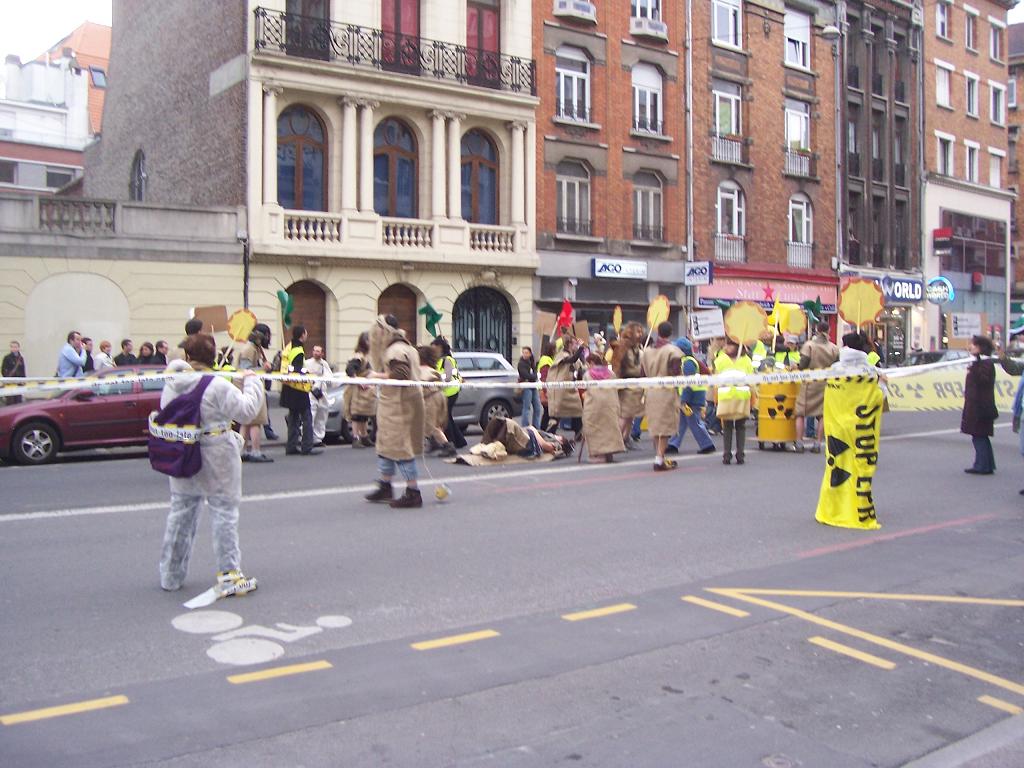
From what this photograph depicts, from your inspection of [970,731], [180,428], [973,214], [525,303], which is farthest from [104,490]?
[973,214]

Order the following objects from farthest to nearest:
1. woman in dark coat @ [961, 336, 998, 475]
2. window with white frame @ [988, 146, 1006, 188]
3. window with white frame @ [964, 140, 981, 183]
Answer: window with white frame @ [988, 146, 1006, 188]
window with white frame @ [964, 140, 981, 183]
woman in dark coat @ [961, 336, 998, 475]

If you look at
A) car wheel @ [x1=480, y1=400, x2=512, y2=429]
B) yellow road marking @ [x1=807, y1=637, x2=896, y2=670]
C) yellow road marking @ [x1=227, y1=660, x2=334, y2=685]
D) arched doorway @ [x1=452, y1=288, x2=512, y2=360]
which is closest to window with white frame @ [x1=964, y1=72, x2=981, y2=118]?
arched doorway @ [x1=452, y1=288, x2=512, y2=360]

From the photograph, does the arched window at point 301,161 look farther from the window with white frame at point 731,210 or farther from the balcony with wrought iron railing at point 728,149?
the window with white frame at point 731,210

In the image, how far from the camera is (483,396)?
18359mm

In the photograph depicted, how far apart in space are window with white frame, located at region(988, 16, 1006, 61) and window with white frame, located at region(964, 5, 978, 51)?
103 cm

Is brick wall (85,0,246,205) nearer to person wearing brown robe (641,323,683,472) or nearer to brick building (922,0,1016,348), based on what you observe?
person wearing brown robe (641,323,683,472)

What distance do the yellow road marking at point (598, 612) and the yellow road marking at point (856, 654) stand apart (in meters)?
1.15

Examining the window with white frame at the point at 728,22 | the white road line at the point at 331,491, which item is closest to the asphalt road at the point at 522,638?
the white road line at the point at 331,491

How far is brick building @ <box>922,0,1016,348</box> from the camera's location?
43.2 m

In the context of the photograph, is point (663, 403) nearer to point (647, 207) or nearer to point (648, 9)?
point (647, 207)

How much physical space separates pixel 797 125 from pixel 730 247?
21.3 feet

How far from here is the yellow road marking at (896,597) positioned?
6656mm

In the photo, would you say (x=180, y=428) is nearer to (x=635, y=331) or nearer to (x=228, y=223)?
(x=635, y=331)

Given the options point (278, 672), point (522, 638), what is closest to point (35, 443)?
point (278, 672)
